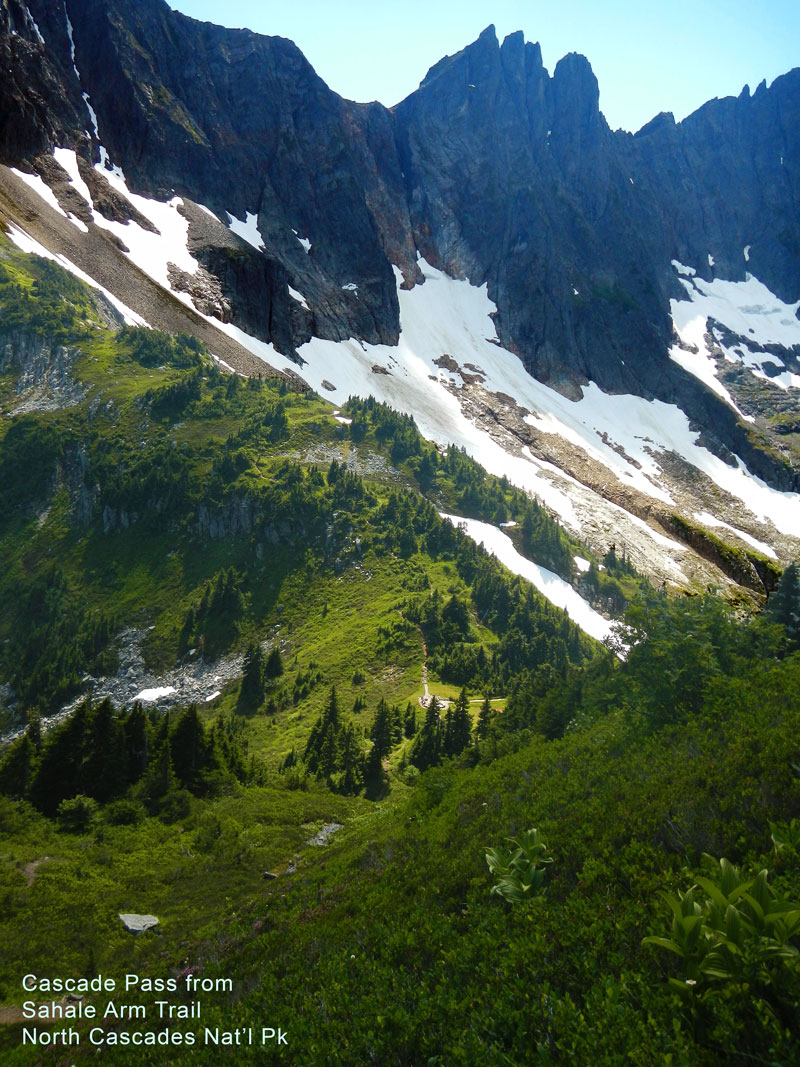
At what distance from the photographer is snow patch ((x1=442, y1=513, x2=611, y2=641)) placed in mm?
87312

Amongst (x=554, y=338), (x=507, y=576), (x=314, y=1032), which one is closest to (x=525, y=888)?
(x=314, y=1032)

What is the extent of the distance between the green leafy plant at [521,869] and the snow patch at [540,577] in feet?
249

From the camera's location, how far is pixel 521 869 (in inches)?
388

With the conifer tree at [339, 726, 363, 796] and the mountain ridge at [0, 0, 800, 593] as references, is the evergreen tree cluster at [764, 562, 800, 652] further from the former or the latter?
the mountain ridge at [0, 0, 800, 593]

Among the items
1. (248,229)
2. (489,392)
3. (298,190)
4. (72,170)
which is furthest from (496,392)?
(72,170)

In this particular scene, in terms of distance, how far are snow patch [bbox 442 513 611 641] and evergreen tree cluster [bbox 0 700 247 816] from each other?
60634mm

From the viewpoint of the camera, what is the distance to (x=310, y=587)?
2953 inches

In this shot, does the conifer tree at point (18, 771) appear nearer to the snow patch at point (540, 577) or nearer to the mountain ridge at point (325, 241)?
the snow patch at point (540, 577)

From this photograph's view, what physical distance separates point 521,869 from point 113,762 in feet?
94.0

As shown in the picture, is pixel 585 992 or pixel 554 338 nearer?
pixel 585 992

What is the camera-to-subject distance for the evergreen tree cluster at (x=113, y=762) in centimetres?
2955

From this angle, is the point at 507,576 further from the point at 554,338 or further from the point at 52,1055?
the point at 554,338

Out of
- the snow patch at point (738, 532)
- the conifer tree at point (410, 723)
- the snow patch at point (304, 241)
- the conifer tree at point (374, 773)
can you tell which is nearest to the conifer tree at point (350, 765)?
the conifer tree at point (374, 773)

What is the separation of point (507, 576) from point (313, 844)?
207 feet
